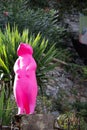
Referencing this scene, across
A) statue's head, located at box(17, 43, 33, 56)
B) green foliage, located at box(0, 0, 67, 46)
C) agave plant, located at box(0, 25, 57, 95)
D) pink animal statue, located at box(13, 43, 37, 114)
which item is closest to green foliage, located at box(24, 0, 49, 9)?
green foliage, located at box(0, 0, 67, 46)

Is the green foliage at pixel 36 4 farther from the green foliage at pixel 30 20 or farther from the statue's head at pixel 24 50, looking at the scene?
the statue's head at pixel 24 50

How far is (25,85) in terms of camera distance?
5.28 meters

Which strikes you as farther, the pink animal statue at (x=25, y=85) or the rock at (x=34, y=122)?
the pink animal statue at (x=25, y=85)

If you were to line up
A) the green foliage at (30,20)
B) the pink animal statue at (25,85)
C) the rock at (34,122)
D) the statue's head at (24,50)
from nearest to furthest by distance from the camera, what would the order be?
1. the rock at (34,122)
2. the pink animal statue at (25,85)
3. the statue's head at (24,50)
4. the green foliage at (30,20)

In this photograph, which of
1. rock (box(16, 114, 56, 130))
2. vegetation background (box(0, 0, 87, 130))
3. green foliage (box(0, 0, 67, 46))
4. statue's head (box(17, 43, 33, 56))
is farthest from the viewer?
green foliage (box(0, 0, 67, 46))

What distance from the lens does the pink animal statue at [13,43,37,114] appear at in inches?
205

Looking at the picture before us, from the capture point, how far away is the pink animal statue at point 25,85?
205 inches

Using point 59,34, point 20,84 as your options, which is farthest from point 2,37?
point 59,34

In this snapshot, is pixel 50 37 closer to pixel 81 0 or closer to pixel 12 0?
pixel 12 0

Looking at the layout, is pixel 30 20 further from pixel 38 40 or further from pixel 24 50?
pixel 24 50

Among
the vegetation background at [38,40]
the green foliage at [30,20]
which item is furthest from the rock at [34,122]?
the green foliage at [30,20]

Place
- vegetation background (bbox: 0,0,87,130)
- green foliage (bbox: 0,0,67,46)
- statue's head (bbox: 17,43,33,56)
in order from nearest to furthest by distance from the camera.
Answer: statue's head (bbox: 17,43,33,56)
vegetation background (bbox: 0,0,87,130)
green foliage (bbox: 0,0,67,46)

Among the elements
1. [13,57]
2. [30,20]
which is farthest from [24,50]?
[30,20]

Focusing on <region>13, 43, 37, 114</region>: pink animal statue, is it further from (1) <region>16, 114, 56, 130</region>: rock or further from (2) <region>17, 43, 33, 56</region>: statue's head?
(1) <region>16, 114, 56, 130</region>: rock
